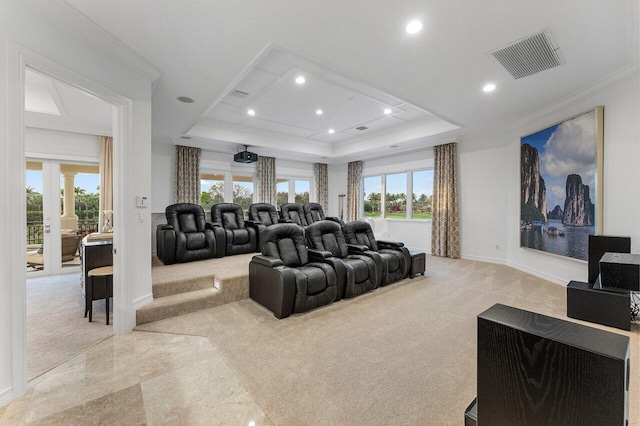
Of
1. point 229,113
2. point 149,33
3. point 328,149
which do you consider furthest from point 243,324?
point 328,149

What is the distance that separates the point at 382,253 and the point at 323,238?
3.49 feet

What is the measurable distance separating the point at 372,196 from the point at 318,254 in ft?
16.9

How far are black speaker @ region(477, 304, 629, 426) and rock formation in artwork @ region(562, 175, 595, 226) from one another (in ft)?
13.7

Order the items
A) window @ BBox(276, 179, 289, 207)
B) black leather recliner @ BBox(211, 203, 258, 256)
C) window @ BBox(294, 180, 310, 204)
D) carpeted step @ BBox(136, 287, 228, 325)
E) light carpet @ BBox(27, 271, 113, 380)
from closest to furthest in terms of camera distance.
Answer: light carpet @ BBox(27, 271, 113, 380)
carpeted step @ BBox(136, 287, 228, 325)
black leather recliner @ BBox(211, 203, 258, 256)
window @ BBox(276, 179, 289, 207)
window @ BBox(294, 180, 310, 204)

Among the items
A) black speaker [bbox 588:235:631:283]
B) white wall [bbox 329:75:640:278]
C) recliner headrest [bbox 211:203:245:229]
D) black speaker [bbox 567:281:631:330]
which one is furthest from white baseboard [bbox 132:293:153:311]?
black speaker [bbox 588:235:631:283]

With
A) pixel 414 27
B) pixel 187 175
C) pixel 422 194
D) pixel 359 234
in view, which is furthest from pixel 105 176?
pixel 422 194

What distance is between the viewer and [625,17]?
231cm

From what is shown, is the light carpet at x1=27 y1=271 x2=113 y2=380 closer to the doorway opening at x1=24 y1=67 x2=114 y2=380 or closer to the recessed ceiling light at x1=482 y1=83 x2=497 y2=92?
the doorway opening at x1=24 y1=67 x2=114 y2=380

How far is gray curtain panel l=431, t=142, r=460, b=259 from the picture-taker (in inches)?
250

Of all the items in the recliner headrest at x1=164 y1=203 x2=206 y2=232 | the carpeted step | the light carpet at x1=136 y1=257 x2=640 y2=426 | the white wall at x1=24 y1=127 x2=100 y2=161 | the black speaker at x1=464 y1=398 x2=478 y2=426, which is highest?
the white wall at x1=24 y1=127 x2=100 y2=161

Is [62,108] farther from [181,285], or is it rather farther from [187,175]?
[181,285]

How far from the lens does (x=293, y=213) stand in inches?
283

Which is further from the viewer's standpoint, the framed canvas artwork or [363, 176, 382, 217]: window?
[363, 176, 382, 217]: window

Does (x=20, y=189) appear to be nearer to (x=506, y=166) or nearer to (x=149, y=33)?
(x=149, y=33)
